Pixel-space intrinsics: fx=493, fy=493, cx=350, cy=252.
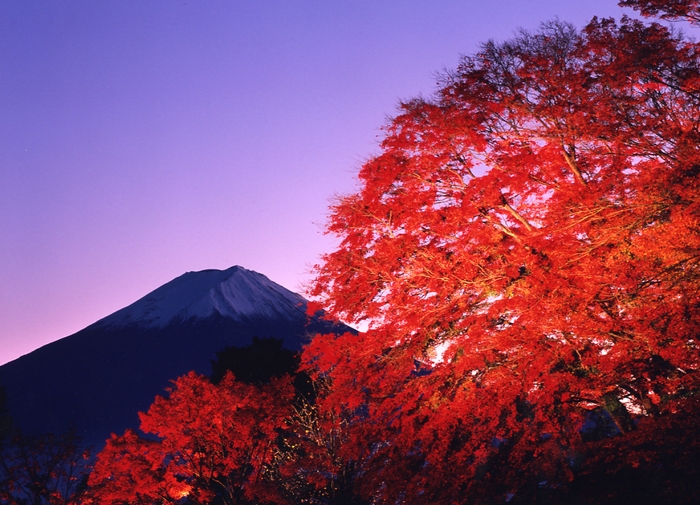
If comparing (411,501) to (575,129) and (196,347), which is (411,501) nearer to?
(575,129)

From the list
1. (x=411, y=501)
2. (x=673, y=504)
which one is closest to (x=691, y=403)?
(x=673, y=504)

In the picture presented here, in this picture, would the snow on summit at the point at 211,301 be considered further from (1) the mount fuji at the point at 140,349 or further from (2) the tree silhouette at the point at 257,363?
(2) the tree silhouette at the point at 257,363

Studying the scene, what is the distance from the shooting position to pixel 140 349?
358 ft

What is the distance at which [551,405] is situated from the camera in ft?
29.5

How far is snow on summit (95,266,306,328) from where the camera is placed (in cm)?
12419

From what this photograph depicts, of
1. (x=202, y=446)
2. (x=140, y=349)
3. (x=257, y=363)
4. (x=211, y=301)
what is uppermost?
(x=211, y=301)

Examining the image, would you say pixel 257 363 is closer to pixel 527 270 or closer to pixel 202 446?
pixel 202 446

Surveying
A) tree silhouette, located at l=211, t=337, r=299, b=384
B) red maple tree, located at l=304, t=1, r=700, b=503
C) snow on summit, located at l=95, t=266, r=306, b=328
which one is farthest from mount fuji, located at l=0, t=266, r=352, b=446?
red maple tree, located at l=304, t=1, r=700, b=503

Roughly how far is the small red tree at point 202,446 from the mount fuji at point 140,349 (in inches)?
2151

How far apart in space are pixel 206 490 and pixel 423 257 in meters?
11.7

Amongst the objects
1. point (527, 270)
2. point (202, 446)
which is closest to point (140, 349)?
point (202, 446)

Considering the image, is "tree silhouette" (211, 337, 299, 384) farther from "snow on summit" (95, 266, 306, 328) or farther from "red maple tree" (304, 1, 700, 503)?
"snow on summit" (95, 266, 306, 328)

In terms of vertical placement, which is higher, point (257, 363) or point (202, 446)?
point (257, 363)

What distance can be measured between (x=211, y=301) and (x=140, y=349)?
2391cm
